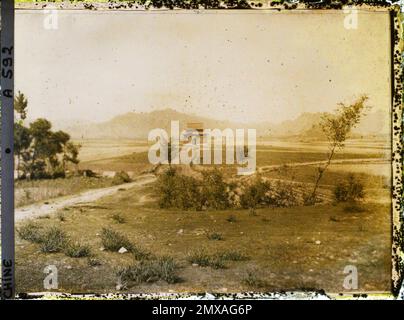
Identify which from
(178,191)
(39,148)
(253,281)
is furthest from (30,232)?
(253,281)

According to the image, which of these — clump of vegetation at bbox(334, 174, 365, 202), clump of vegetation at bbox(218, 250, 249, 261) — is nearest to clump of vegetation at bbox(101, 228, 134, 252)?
clump of vegetation at bbox(218, 250, 249, 261)

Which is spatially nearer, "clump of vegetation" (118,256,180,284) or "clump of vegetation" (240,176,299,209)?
"clump of vegetation" (118,256,180,284)

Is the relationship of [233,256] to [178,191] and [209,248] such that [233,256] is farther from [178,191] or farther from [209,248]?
[178,191]

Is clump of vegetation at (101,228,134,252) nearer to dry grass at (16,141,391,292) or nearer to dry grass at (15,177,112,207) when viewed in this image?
dry grass at (16,141,391,292)

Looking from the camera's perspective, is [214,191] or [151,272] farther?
[214,191]

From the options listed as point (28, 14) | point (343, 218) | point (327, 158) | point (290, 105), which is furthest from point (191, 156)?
point (28, 14)

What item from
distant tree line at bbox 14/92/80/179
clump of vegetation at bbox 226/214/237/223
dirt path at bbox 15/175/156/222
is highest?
distant tree line at bbox 14/92/80/179
